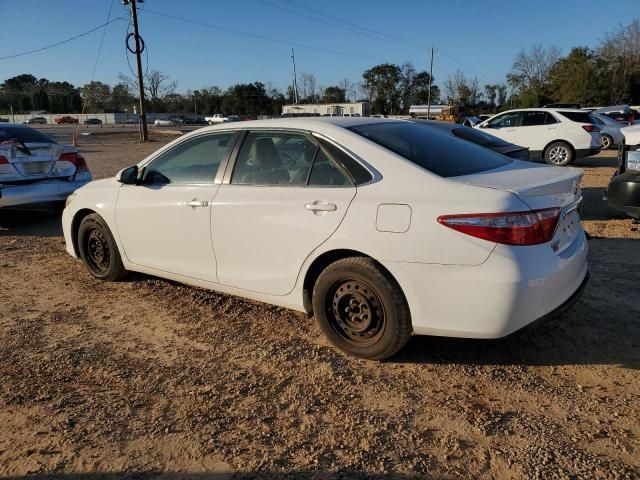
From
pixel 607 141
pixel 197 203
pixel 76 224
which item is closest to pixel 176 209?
pixel 197 203

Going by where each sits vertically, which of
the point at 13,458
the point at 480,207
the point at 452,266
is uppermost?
the point at 480,207

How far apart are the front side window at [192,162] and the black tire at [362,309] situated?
1.36 meters

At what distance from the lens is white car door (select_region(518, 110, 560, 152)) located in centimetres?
1401

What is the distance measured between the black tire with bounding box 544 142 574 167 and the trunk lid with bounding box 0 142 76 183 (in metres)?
11.6

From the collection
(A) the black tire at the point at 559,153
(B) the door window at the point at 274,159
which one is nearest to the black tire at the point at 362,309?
(B) the door window at the point at 274,159

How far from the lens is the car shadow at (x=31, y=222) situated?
7543mm

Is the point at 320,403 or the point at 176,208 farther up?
the point at 176,208

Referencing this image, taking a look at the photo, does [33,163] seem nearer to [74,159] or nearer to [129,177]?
[74,159]

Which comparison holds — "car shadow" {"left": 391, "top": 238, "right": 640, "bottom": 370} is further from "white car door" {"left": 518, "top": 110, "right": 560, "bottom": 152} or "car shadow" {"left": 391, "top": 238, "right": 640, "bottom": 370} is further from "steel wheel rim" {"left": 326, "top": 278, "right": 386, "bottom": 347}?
"white car door" {"left": 518, "top": 110, "right": 560, "bottom": 152}

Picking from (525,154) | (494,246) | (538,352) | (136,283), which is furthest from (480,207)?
(525,154)

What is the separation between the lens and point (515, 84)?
73.8 metres

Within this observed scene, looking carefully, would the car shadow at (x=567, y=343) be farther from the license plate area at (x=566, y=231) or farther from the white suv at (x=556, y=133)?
the white suv at (x=556, y=133)

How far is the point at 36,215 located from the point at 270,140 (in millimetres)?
6598

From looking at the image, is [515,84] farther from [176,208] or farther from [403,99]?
[176,208]
